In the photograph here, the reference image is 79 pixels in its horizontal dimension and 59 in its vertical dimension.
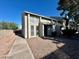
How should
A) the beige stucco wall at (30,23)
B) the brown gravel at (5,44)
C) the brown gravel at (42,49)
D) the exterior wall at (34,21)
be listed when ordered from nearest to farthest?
the brown gravel at (42,49), the brown gravel at (5,44), the beige stucco wall at (30,23), the exterior wall at (34,21)

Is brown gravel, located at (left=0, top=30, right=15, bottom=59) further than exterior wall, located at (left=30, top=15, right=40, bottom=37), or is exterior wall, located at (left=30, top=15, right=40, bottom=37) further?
exterior wall, located at (left=30, top=15, right=40, bottom=37)

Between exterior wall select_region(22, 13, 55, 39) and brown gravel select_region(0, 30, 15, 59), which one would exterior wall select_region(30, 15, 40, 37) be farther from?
brown gravel select_region(0, 30, 15, 59)

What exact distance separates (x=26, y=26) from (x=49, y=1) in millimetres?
8973

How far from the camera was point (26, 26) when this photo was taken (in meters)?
21.5

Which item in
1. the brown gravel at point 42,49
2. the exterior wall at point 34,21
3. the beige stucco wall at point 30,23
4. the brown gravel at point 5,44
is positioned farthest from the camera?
the exterior wall at point 34,21

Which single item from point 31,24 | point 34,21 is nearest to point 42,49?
point 31,24

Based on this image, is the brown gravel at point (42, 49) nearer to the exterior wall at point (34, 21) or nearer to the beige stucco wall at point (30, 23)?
the beige stucco wall at point (30, 23)

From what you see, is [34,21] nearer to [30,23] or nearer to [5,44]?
[30,23]

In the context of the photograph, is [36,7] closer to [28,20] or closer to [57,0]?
[57,0]

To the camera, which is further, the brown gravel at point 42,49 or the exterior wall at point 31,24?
the exterior wall at point 31,24

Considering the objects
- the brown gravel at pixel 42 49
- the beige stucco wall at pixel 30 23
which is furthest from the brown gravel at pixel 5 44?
the brown gravel at pixel 42 49

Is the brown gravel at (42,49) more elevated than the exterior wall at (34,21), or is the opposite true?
the exterior wall at (34,21)

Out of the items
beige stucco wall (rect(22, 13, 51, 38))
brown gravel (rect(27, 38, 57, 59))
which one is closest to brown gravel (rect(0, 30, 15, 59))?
beige stucco wall (rect(22, 13, 51, 38))

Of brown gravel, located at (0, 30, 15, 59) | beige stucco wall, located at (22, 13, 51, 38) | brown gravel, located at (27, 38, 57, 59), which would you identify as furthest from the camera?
beige stucco wall, located at (22, 13, 51, 38)
